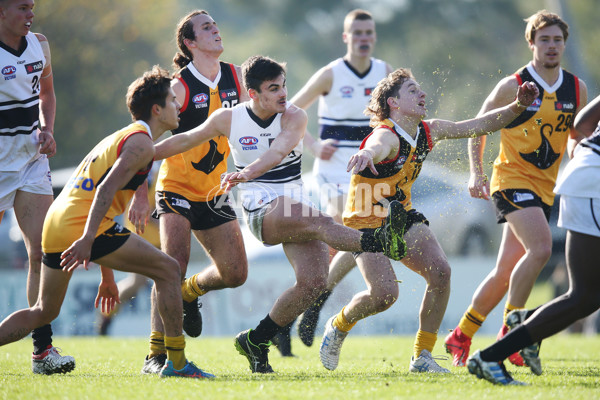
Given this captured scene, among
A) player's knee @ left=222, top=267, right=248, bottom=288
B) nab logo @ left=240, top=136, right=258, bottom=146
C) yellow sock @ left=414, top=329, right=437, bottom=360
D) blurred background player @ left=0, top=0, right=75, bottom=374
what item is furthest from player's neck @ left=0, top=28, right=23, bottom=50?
yellow sock @ left=414, top=329, right=437, bottom=360

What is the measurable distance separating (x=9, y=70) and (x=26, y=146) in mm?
596

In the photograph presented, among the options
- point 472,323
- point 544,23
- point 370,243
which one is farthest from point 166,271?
point 544,23

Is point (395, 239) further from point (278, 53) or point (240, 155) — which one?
point (278, 53)

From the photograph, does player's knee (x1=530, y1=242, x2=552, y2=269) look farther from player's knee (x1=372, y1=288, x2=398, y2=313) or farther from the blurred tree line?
the blurred tree line

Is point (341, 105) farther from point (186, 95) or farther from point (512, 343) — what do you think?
point (512, 343)

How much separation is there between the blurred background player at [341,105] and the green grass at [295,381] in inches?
69.2

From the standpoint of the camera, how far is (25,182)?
264 inches

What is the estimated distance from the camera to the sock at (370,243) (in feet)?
19.0

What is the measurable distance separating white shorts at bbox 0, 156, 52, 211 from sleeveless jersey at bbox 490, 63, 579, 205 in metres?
3.66

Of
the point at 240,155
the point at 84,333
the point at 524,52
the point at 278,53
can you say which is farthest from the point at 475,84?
the point at 240,155

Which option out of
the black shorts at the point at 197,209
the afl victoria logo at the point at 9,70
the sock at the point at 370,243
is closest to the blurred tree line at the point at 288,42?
the afl victoria logo at the point at 9,70

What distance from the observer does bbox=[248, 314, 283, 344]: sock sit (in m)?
6.46

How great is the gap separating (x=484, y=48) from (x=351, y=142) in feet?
86.6

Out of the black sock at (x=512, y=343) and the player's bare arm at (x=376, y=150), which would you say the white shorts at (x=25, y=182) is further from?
the black sock at (x=512, y=343)
